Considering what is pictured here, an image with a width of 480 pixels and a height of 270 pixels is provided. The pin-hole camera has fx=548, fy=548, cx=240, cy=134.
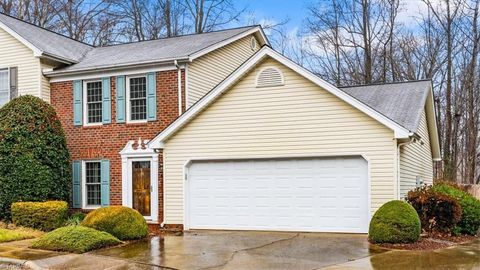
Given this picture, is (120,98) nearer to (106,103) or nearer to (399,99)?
(106,103)

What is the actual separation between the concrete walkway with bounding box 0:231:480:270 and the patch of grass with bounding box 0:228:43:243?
0.48 metres

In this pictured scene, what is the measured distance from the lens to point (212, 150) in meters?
16.8

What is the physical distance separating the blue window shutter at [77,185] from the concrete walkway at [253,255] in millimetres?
4945

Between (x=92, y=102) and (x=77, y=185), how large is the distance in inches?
119

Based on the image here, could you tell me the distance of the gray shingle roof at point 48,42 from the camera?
2038 centimetres

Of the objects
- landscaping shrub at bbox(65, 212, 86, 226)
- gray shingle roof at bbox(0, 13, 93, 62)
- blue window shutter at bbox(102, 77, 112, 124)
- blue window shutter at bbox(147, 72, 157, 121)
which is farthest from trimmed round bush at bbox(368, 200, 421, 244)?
gray shingle roof at bbox(0, 13, 93, 62)

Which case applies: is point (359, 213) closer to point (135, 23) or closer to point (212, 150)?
point (212, 150)

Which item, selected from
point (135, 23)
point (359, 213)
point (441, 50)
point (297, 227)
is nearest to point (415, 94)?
point (359, 213)

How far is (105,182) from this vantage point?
1916cm

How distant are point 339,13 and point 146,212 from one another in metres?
21.1

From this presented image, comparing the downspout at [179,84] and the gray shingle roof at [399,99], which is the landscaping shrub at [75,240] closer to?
the downspout at [179,84]

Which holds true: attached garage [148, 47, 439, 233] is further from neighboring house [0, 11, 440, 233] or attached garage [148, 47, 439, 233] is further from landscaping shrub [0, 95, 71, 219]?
landscaping shrub [0, 95, 71, 219]

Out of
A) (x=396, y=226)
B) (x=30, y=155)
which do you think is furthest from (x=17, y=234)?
(x=396, y=226)

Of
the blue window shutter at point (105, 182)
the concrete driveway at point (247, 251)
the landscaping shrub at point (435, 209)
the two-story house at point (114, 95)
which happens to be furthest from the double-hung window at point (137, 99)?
the landscaping shrub at point (435, 209)
